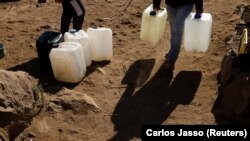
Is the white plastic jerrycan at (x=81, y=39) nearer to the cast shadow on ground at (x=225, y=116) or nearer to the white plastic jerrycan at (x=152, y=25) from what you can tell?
the white plastic jerrycan at (x=152, y=25)

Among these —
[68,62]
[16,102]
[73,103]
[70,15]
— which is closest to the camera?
[16,102]

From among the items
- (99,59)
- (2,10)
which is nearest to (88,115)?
(99,59)

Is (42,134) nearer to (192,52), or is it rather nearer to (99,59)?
(99,59)

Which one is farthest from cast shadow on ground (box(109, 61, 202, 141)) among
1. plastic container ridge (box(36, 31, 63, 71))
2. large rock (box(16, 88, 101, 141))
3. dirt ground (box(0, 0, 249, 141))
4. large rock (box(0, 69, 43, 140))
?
plastic container ridge (box(36, 31, 63, 71))

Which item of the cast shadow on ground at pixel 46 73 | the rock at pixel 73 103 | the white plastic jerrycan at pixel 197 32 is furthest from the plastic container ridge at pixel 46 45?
the white plastic jerrycan at pixel 197 32

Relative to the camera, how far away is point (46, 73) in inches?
274

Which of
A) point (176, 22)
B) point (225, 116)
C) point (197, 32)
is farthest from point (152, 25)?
point (225, 116)

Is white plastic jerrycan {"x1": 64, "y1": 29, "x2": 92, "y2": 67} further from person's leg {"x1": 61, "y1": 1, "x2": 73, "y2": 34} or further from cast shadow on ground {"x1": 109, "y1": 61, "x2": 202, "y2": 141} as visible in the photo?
cast shadow on ground {"x1": 109, "y1": 61, "x2": 202, "y2": 141}

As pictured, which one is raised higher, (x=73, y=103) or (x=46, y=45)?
(x=46, y=45)

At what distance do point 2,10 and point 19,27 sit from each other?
1.05 m

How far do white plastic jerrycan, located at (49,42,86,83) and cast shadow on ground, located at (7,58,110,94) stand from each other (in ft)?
0.33

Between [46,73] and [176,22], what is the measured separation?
6.75ft

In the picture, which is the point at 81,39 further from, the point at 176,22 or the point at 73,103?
the point at 176,22

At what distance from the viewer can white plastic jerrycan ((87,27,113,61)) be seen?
22.7 feet
